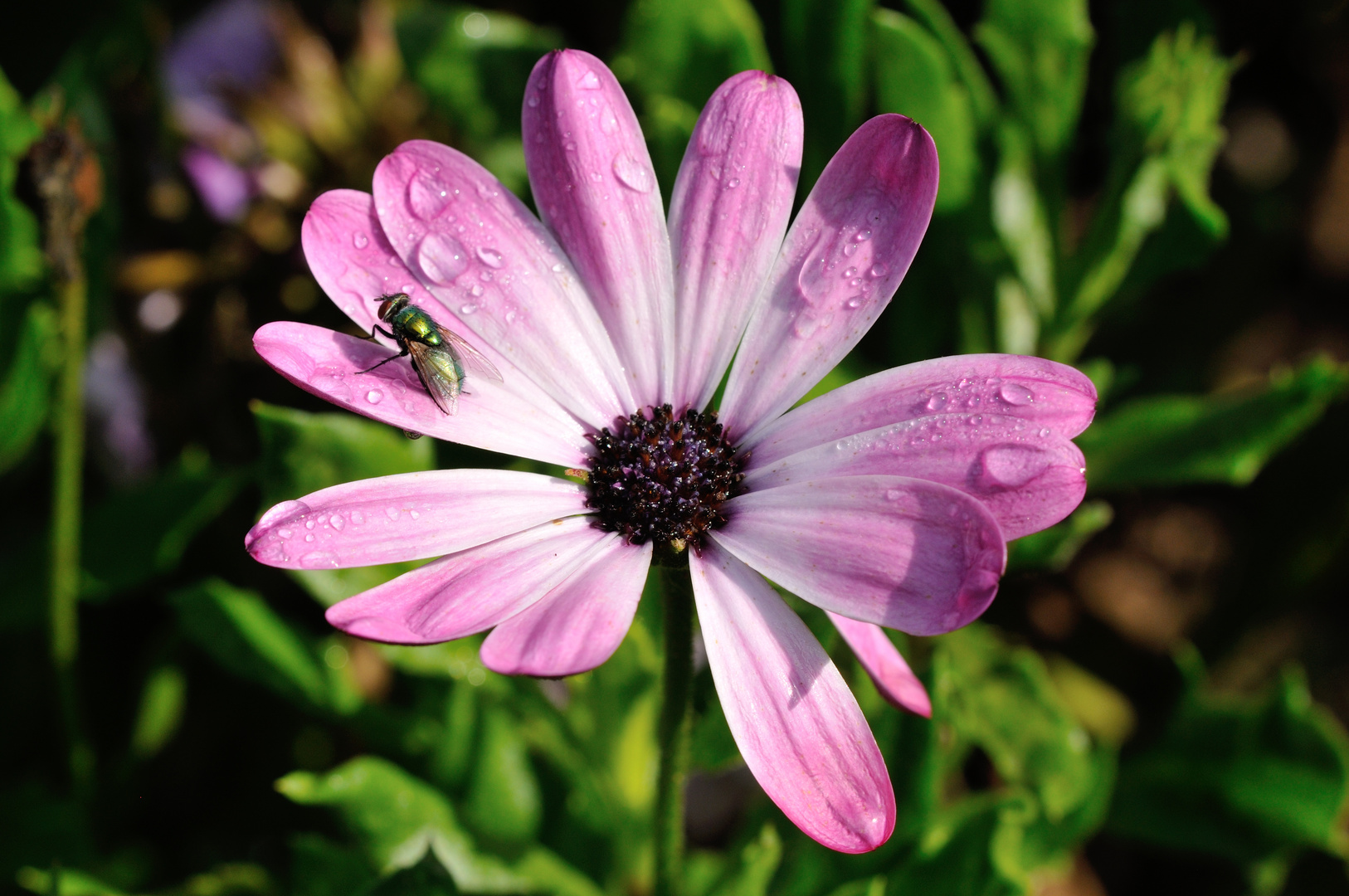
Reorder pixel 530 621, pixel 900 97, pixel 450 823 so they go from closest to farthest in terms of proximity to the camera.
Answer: pixel 530 621
pixel 450 823
pixel 900 97

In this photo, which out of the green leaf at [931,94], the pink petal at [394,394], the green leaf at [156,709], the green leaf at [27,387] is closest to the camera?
the pink petal at [394,394]

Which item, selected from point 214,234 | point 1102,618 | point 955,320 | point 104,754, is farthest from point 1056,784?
point 214,234

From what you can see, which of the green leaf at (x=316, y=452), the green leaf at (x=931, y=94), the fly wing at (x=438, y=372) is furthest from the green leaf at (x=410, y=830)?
the green leaf at (x=931, y=94)

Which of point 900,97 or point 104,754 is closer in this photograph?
point 900,97

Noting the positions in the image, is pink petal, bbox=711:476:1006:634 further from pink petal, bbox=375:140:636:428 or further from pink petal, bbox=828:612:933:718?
pink petal, bbox=375:140:636:428

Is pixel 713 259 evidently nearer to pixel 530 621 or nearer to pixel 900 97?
pixel 530 621

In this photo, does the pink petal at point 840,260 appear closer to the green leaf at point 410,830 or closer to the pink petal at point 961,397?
the pink petal at point 961,397

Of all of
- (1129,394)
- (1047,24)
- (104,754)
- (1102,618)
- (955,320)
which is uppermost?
(1047,24)
